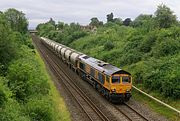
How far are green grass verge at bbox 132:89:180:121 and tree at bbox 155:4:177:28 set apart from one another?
2139 centimetres

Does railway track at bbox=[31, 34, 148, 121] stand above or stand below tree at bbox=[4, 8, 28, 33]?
below

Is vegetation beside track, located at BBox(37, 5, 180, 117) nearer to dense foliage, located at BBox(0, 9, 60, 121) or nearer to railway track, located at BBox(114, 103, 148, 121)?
railway track, located at BBox(114, 103, 148, 121)

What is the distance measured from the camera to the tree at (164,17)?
53844mm

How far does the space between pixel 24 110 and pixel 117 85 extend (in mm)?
11811

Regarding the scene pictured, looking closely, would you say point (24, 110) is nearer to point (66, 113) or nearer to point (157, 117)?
point (66, 113)

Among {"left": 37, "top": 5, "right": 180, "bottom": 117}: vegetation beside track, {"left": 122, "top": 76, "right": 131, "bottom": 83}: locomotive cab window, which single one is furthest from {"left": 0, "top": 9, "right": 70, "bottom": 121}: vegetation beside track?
{"left": 37, "top": 5, "right": 180, "bottom": 117}: vegetation beside track

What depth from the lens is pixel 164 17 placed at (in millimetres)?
54156

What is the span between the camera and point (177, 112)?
26547 millimetres

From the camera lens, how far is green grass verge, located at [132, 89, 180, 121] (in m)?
27.7

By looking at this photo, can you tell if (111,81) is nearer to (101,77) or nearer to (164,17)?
(101,77)

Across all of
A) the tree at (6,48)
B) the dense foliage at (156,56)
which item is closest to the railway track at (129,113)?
the dense foliage at (156,56)

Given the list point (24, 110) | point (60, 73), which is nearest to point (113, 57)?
point (60, 73)

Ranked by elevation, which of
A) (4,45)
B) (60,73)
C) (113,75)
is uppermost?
(4,45)

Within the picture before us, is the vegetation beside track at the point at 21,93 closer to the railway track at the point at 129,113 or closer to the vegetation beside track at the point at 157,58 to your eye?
the railway track at the point at 129,113
